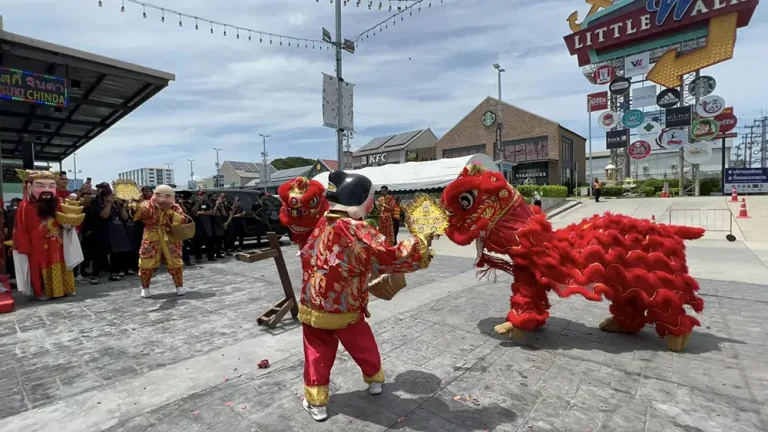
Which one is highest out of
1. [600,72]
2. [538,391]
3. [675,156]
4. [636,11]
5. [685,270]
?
[636,11]

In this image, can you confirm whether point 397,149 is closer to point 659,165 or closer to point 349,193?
point 659,165

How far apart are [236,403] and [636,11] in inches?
1169

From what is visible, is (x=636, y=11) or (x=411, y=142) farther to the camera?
(x=411, y=142)

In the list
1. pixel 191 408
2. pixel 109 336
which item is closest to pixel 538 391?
pixel 191 408

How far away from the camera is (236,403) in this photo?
265 cm

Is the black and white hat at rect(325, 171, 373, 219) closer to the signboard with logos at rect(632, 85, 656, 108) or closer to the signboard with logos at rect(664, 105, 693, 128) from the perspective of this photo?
the signboard with logos at rect(664, 105, 693, 128)

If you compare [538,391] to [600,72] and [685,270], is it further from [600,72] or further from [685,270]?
[600,72]

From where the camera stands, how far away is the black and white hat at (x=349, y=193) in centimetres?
245

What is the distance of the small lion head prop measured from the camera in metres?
3.50

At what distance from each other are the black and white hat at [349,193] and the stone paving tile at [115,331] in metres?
2.26

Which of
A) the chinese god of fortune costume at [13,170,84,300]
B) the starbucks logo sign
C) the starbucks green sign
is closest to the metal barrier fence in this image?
the starbucks green sign

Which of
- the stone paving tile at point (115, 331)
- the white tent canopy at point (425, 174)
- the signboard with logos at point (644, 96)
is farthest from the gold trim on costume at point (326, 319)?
the signboard with logos at point (644, 96)

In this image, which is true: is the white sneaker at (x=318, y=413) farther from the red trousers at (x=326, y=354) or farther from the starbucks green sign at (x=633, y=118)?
the starbucks green sign at (x=633, y=118)

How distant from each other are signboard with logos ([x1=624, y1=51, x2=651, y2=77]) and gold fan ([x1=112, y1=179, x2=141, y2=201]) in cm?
2796
